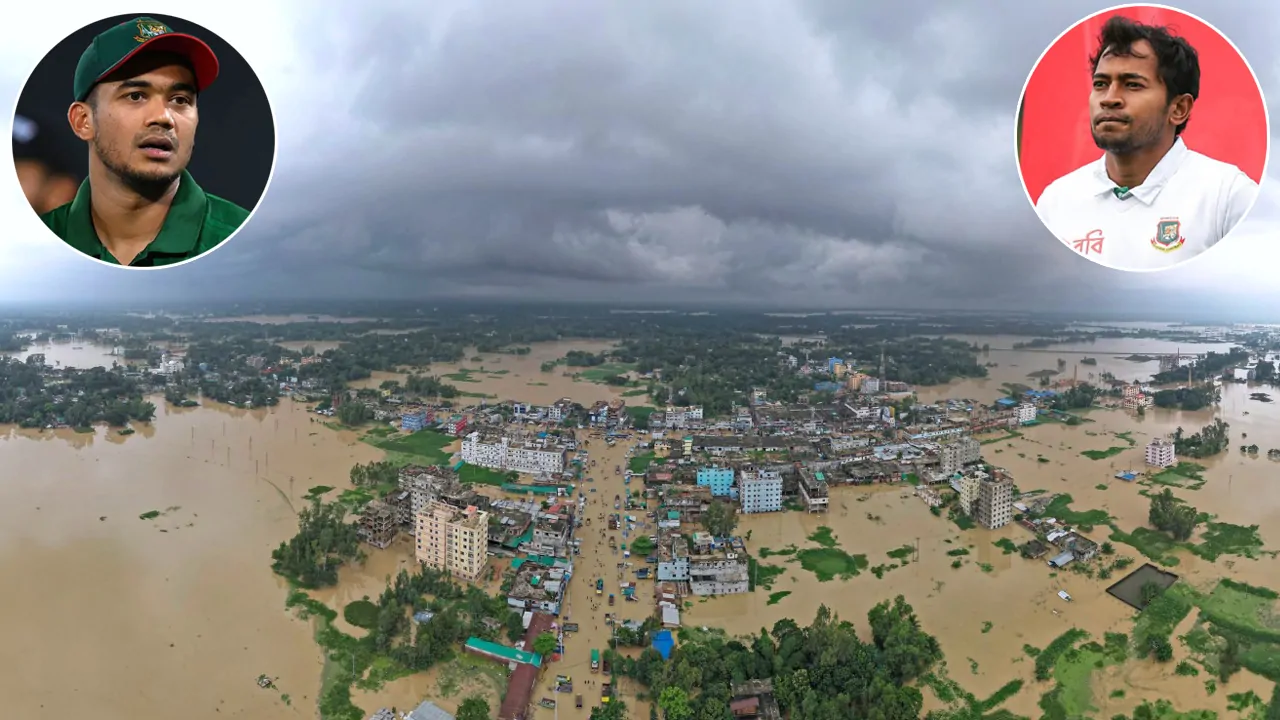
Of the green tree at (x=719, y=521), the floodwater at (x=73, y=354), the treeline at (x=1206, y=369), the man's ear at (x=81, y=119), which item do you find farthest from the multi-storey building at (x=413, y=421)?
the treeline at (x=1206, y=369)

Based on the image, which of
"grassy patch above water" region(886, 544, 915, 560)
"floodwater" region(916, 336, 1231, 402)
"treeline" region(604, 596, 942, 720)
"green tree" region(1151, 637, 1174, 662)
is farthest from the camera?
"floodwater" region(916, 336, 1231, 402)

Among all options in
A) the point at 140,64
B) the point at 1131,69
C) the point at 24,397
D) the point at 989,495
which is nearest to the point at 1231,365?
the point at 989,495

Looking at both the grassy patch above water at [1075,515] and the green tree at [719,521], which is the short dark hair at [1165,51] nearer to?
the green tree at [719,521]

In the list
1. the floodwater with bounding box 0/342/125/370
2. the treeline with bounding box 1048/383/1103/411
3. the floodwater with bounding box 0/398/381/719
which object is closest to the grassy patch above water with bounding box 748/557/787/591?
the floodwater with bounding box 0/398/381/719

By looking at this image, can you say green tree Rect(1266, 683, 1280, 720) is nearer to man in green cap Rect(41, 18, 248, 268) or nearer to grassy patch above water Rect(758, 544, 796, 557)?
grassy patch above water Rect(758, 544, 796, 557)

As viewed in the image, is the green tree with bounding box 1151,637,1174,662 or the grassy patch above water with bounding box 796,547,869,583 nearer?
the green tree with bounding box 1151,637,1174,662

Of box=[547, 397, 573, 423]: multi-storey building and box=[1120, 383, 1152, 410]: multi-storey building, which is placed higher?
Result: box=[1120, 383, 1152, 410]: multi-storey building

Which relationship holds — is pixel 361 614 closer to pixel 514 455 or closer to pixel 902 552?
pixel 514 455

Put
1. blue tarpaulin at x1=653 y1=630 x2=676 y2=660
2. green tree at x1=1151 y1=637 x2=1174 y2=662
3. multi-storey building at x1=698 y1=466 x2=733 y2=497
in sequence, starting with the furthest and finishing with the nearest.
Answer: multi-storey building at x1=698 y1=466 x2=733 y2=497 < blue tarpaulin at x1=653 y1=630 x2=676 y2=660 < green tree at x1=1151 y1=637 x2=1174 y2=662
